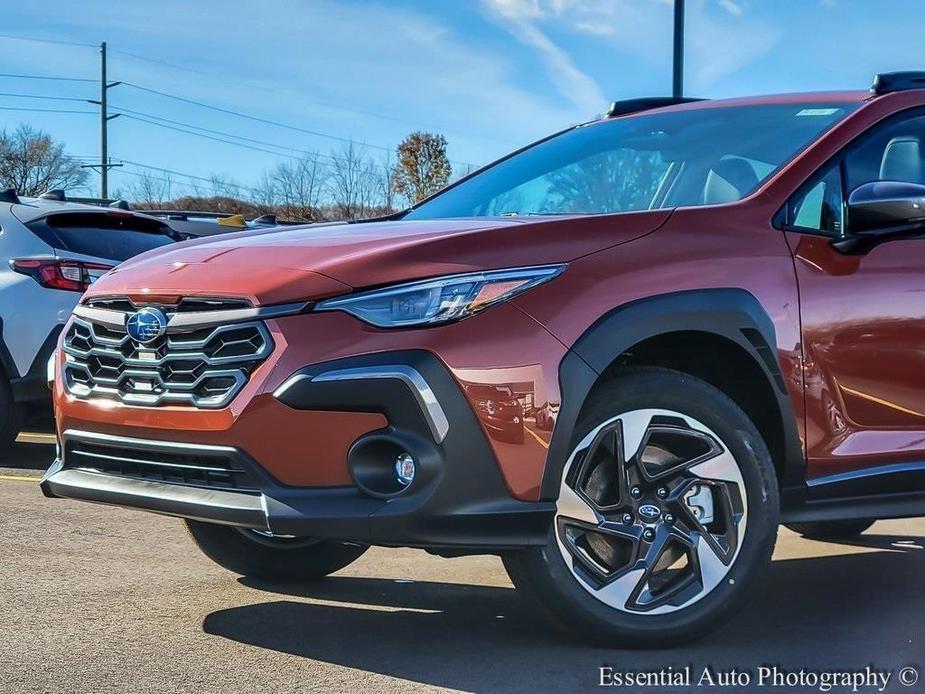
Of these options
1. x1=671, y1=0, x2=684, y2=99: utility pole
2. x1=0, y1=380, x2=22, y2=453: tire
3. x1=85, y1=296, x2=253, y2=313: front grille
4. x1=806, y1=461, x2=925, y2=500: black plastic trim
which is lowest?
x1=0, y1=380, x2=22, y2=453: tire

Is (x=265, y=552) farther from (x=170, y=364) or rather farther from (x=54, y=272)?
(x=54, y=272)

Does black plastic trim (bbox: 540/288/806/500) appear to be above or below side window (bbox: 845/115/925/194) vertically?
below

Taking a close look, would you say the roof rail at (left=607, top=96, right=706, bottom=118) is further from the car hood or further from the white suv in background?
the white suv in background

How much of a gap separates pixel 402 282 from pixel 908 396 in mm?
1828

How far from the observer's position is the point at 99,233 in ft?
24.6

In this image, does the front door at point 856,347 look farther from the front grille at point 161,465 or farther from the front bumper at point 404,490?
the front grille at point 161,465

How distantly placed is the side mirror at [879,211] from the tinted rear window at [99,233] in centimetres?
481

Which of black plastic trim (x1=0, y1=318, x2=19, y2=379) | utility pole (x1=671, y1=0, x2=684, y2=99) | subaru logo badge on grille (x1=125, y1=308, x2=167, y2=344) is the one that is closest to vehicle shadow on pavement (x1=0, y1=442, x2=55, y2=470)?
black plastic trim (x1=0, y1=318, x2=19, y2=379)

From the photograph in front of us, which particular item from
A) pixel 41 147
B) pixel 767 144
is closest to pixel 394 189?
pixel 767 144

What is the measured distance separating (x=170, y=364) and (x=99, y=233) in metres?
4.36

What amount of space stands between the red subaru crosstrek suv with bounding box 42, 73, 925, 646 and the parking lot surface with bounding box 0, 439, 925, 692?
0.27m

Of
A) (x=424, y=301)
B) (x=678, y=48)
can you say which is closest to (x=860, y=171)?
(x=424, y=301)

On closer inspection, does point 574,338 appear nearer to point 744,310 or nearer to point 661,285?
point 661,285

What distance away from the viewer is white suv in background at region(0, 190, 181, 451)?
6.92m
